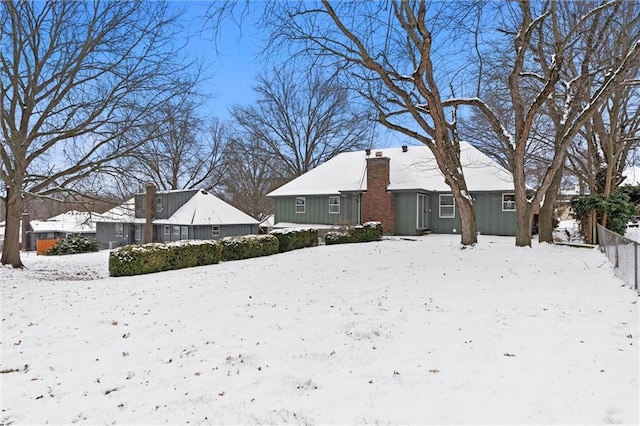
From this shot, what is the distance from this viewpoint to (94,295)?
8.71 meters

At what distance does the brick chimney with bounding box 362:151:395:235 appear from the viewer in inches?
848

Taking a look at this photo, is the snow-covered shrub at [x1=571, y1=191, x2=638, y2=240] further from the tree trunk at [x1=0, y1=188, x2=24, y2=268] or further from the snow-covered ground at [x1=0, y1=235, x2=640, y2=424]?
the tree trunk at [x1=0, y1=188, x2=24, y2=268]

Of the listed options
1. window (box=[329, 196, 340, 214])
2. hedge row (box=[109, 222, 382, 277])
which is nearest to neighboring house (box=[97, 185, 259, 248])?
window (box=[329, 196, 340, 214])

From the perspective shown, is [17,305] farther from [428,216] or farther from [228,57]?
[428,216]

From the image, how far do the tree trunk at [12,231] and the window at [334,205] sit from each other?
585 inches

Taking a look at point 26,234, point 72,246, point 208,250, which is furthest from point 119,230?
point 208,250

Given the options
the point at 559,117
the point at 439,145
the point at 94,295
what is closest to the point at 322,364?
the point at 94,295

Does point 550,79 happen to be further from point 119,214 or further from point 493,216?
point 119,214

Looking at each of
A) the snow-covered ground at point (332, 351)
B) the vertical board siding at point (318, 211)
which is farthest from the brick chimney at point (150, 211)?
the snow-covered ground at point (332, 351)

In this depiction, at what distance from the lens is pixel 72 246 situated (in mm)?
24375

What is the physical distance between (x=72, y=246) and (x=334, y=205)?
1612 centimetres

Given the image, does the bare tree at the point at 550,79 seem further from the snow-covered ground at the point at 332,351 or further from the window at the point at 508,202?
the window at the point at 508,202

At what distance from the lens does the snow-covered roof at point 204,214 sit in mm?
→ 27422

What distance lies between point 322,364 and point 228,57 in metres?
8.67
